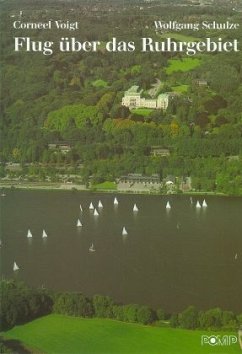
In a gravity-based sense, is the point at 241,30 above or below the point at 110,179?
above

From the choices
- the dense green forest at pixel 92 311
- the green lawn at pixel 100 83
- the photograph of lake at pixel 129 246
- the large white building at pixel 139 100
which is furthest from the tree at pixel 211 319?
the green lawn at pixel 100 83

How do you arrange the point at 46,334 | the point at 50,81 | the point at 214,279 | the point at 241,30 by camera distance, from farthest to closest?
the point at 50,81 → the point at 241,30 → the point at 214,279 → the point at 46,334

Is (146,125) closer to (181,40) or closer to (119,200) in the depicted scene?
(119,200)

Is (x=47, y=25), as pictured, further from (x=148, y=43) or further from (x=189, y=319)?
(x=189, y=319)

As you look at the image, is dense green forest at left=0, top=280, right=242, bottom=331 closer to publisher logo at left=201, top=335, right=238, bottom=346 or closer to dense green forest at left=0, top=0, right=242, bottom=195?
publisher logo at left=201, top=335, right=238, bottom=346

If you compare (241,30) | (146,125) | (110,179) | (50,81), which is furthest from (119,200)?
(241,30)
